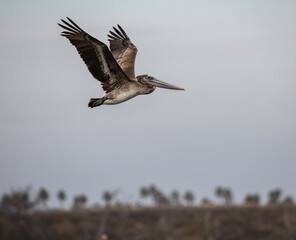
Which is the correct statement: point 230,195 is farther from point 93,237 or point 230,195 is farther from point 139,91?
point 139,91

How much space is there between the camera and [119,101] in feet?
42.6

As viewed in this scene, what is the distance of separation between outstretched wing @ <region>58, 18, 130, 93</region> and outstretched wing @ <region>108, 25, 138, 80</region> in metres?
1.04

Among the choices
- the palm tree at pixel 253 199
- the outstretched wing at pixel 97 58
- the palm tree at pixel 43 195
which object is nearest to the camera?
the outstretched wing at pixel 97 58

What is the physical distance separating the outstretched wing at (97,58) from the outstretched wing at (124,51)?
1.04 meters

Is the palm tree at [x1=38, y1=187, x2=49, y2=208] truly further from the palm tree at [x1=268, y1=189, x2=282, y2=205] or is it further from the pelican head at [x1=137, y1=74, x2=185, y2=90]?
the pelican head at [x1=137, y1=74, x2=185, y2=90]

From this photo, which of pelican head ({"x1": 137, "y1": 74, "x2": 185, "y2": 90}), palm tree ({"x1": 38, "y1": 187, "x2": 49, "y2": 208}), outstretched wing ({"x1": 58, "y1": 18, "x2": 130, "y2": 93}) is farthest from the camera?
palm tree ({"x1": 38, "y1": 187, "x2": 49, "y2": 208})

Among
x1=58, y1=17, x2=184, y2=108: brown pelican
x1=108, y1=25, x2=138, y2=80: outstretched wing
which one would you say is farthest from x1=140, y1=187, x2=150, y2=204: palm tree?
x1=58, y1=17, x2=184, y2=108: brown pelican

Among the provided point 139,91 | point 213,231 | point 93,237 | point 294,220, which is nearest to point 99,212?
point 93,237

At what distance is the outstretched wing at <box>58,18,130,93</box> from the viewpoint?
12.3 meters

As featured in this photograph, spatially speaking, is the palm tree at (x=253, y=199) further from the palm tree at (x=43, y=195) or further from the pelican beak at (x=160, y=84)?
the pelican beak at (x=160, y=84)

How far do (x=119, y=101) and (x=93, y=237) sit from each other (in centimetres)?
3911

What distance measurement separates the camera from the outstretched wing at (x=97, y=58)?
40.2 feet

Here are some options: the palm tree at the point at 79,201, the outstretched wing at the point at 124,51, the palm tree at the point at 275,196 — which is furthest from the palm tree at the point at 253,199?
the outstretched wing at the point at 124,51

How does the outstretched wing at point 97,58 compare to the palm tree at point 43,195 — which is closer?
the outstretched wing at point 97,58
